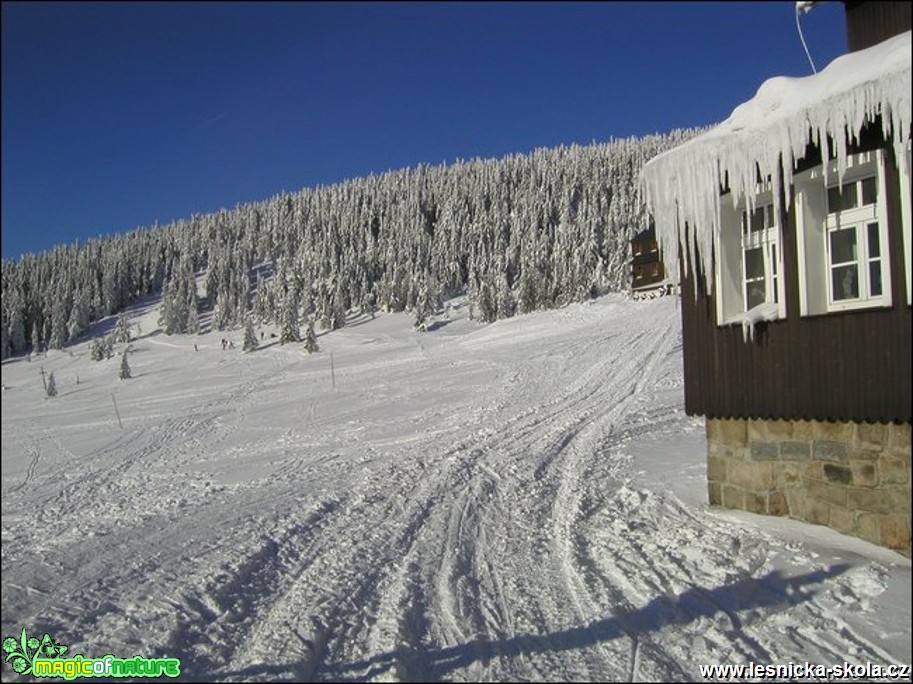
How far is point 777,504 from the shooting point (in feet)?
23.6

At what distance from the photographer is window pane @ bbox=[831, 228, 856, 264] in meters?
6.43

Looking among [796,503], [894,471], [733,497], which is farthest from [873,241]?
[733,497]

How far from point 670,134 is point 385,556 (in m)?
110

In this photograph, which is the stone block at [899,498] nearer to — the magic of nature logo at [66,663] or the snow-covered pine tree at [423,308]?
the magic of nature logo at [66,663]

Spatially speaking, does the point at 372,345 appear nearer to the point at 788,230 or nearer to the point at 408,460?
the point at 408,460

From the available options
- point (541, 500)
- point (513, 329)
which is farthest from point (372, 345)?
point (541, 500)

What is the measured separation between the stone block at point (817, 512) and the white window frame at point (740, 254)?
6.68 feet

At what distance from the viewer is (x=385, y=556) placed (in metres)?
6.36

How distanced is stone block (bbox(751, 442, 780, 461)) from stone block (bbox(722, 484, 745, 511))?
0.45 m

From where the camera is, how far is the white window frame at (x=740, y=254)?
7.27 m

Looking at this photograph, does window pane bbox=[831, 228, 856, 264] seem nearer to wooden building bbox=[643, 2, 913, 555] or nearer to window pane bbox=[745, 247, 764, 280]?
wooden building bbox=[643, 2, 913, 555]

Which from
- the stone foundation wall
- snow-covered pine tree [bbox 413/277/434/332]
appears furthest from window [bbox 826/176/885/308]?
snow-covered pine tree [bbox 413/277/434/332]

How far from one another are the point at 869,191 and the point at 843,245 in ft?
1.83

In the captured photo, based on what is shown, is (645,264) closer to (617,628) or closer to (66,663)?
(617,628)
